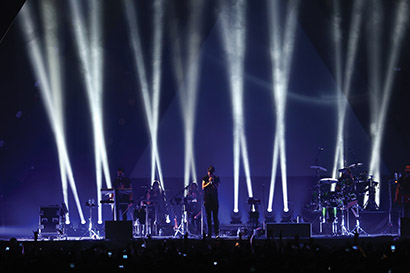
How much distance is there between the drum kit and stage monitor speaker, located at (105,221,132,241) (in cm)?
513

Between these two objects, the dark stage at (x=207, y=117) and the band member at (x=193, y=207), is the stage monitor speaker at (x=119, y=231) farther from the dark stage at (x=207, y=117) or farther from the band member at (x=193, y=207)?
the band member at (x=193, y=207)

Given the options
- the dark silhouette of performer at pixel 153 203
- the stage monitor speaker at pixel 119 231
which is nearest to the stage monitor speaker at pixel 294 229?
the stage monitor speaker at pixel 119 231

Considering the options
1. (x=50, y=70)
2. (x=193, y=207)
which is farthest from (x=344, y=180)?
(x=50, y=70)

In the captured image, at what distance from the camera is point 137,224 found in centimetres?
1419

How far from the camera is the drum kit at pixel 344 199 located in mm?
13234

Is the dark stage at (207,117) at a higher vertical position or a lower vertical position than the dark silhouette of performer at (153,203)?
higher

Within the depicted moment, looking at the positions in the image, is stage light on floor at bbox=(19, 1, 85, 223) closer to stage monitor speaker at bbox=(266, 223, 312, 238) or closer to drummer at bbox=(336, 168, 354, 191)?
stage monitor speaker at bbox=(266, 223, 312, 238)

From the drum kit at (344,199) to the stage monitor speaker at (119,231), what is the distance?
16.8 ft

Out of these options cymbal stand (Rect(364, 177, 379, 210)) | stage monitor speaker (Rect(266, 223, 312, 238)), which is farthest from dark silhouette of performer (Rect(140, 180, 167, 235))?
cymbal stand (Rect(364, 177, 379, 210))

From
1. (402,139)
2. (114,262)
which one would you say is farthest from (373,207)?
(114,262)

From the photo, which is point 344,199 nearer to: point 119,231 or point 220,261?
point 119,231

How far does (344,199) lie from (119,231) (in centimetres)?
542

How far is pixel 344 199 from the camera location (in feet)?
43.4

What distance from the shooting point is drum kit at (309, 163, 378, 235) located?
13234 millimetres
